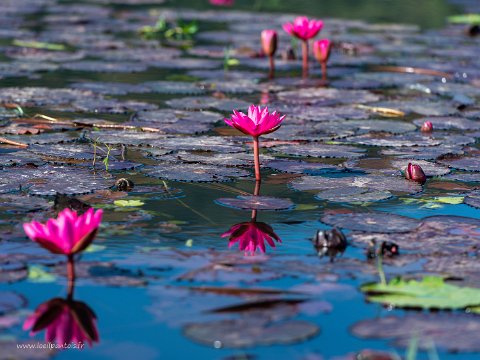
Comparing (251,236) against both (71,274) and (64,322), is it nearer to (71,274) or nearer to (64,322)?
(71,274)

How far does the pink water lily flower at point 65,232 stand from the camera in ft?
6.30

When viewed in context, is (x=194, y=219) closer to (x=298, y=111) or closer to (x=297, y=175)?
(x=297, y=175)

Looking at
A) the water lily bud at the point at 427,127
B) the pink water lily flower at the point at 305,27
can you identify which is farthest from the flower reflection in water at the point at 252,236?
the pink water lily flower at the point at 305,27

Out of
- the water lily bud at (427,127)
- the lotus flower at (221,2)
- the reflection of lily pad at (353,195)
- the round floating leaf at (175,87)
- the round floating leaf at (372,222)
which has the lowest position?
the round floating leaf at (372,222)

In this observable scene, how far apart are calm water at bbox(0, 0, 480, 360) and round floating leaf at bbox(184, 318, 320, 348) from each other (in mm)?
17

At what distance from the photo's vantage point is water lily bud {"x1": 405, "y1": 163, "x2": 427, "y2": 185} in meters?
3.02

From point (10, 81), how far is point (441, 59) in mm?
2775

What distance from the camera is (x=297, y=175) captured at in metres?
3.11

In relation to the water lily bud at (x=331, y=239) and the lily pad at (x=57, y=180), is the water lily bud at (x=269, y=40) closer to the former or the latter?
the lily pad at (x=57, y=180)

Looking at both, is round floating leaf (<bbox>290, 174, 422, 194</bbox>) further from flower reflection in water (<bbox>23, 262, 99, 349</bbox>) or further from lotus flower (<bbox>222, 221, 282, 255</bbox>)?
flower reflection in water (<bbox>23, 262, 99, 349</bbox>)

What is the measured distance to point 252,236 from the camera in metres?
2.43

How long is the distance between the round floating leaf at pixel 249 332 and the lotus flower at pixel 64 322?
7.8 inches

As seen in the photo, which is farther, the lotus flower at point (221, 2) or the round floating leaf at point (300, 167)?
the lotus flower at point (221, 2)

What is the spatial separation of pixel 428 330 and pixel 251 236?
2.36ft
